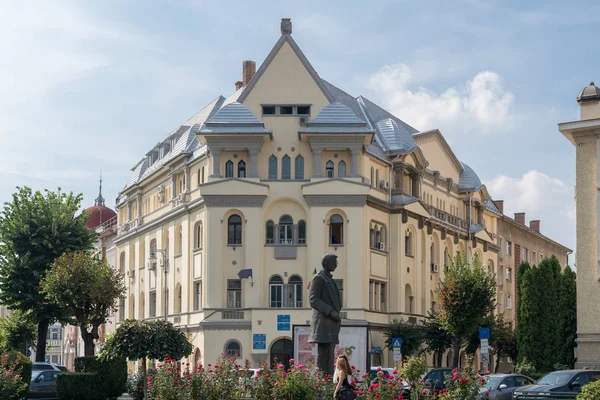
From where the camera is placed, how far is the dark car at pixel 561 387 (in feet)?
111

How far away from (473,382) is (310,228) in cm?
3775

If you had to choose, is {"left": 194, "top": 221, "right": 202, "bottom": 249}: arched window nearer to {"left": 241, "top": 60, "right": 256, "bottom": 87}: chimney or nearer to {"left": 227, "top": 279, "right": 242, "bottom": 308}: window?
{"left": 227, "top": 279, "right": 242, "bottom": 308}: window

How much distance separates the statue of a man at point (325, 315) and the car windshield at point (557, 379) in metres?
11.2

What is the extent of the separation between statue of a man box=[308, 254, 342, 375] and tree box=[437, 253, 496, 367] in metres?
37.6

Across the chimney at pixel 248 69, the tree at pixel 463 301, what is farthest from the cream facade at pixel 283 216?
the chimney at pixel 248 69

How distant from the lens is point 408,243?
2763 inches

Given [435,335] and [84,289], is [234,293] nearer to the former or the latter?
[84,289]

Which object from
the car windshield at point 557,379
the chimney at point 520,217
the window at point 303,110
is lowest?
the car windshield at point 557,379

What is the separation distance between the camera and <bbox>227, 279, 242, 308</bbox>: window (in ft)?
209

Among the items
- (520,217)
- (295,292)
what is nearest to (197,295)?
(295,292)

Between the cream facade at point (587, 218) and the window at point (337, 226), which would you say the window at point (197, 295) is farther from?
the cream facade at point (587, 218)

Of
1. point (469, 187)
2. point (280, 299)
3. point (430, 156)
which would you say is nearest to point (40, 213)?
point (280, 299)

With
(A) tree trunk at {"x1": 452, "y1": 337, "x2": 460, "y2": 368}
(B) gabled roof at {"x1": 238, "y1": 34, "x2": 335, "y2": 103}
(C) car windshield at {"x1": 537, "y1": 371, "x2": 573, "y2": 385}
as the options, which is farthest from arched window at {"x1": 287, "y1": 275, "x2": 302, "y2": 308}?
(C) car windshield at {"x1": 537, "y1": 371, "x2": 573, "y2": 385}

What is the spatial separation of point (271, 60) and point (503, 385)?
3125 centimetres
